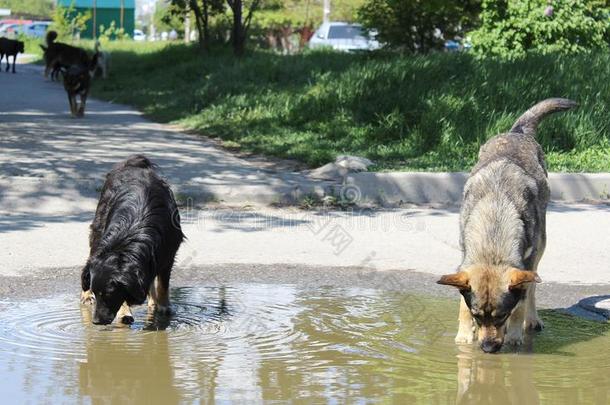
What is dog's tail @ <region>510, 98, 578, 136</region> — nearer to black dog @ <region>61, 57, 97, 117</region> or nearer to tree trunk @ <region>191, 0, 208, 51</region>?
black dog @ <region>61, 57, 97, 117</region>

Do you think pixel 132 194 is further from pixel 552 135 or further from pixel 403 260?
pixel 552 135

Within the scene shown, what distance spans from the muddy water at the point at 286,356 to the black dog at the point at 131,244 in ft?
0.71

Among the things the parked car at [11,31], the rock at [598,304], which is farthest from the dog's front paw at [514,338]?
the parked car at [11,31]

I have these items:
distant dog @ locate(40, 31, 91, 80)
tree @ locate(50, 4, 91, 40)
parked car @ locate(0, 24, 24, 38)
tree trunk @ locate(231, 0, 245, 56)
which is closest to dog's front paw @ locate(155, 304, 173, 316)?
distant dog @ locate(40, 31, 91, 80)

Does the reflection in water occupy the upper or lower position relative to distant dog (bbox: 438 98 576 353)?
lower

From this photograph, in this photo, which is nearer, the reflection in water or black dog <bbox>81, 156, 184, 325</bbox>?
the reflection in water

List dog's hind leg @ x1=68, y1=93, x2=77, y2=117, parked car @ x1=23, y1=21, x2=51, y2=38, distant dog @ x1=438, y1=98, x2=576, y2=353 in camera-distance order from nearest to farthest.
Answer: distant dog @ x1=438, y1=98, x2=576, y2=353
dog's hind leg @ x1=68, y1=93, x2=77, y2=117
parked car @ x1=23, y1=21, x2=51, y2=38

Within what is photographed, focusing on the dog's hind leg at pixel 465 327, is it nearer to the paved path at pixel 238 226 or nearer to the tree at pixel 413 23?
the paved path at pixel 238 226

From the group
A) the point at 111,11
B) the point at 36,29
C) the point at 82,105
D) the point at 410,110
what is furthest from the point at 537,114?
the point at 111,11

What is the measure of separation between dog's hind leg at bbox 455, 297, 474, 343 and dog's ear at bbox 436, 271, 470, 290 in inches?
17.5

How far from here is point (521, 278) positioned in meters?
5.75

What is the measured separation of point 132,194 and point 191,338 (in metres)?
→ 1.08

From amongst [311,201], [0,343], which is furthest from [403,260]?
[0,343]

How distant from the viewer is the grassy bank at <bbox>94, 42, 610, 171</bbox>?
1474cm
